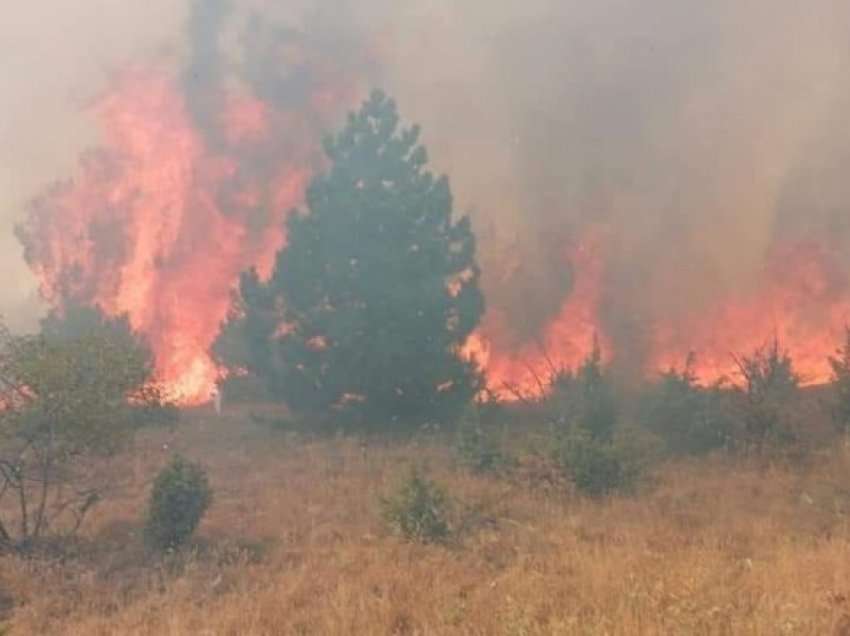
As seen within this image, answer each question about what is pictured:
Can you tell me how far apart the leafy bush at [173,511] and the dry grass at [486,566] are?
45 cm

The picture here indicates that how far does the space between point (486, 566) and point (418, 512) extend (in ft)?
7.23

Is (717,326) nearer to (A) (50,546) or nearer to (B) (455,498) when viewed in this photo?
(B) (455,498)

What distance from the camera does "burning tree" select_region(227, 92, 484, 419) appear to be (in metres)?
24.5

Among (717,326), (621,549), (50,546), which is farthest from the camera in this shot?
(717,326)

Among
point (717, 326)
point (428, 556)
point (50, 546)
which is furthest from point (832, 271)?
point (50, 546)

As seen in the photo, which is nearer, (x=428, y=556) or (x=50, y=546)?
(x=428, y=556)

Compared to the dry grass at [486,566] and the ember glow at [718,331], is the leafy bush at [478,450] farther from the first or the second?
the ember glow at [718,331]

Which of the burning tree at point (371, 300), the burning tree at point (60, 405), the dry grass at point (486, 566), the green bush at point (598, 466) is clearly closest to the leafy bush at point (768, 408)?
the dry grass at point (486, 566)

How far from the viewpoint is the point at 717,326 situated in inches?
A: 1241

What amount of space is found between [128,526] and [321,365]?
1087 cm

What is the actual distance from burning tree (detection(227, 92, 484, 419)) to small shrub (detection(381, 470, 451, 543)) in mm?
11421

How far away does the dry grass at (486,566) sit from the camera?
7523 mm

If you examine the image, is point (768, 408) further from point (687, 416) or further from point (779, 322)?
point (779, 322)

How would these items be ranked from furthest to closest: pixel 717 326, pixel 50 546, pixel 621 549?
pixel 717 326 < pixel 50 546 < pixel 621 549
